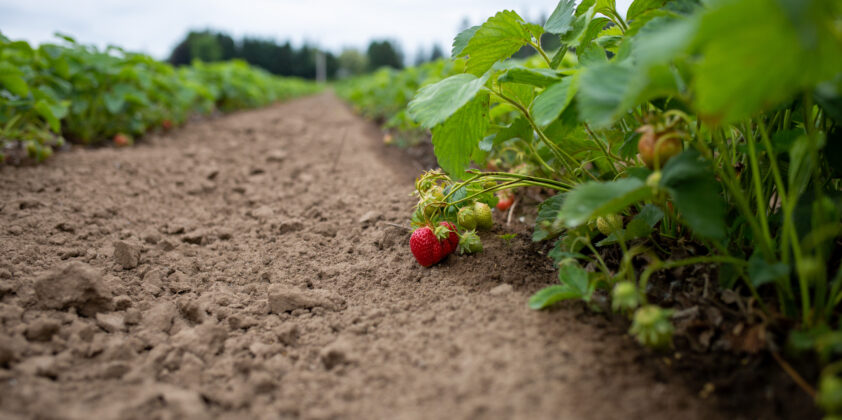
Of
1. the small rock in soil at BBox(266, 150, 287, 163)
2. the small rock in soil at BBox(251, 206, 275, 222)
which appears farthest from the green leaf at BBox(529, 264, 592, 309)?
the small rock in soil at BBox(266, 150, 287, 163)

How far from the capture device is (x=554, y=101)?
3.51 ft

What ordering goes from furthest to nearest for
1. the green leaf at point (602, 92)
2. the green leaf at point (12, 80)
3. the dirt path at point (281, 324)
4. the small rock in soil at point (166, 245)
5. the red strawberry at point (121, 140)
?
the red strawberry at point (121, 140) < the green leaf at point (12, 80) < the small rock in soil at point (166, 245) < the dirt path at point (281, 324) < the green leaf at point (602, 92)

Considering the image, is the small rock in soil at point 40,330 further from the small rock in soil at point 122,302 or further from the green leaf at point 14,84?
the green leaf at point 14,84

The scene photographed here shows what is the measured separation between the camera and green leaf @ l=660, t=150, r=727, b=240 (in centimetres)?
94

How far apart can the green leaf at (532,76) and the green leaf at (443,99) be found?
0.22 ft

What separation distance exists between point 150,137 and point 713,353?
481cm

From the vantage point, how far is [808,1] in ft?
1.97

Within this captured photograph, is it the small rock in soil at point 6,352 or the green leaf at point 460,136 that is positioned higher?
the green leaf at point 460,136

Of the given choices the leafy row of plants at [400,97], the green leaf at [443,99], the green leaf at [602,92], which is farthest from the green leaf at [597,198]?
the leafy row of plants at [400,97]

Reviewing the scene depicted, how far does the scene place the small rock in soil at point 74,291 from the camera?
137 cm

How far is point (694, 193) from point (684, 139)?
7.8 inches

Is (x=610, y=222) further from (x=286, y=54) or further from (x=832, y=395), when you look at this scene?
(x=286, y=54)

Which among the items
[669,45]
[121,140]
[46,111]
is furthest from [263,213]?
[121,140]

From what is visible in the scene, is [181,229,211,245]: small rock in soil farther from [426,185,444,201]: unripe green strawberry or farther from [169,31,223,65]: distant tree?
[169,31,223,65]: distant tree
